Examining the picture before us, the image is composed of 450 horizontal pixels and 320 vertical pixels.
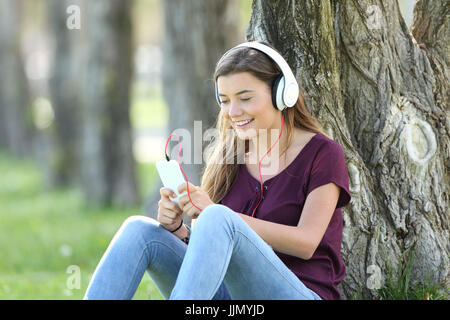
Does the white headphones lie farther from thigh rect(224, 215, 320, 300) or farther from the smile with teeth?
thigh rect(224, 215, 320, 300)

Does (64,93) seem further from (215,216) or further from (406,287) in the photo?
(215,216)

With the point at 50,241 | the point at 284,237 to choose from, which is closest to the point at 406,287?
the point at 284,237

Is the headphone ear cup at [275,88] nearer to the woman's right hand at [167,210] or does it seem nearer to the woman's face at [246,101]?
the woman's face at [246,101]

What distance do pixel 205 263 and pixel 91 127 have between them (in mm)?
7585

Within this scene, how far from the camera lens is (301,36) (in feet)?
12.3

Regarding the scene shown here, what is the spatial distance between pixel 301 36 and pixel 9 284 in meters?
3.35

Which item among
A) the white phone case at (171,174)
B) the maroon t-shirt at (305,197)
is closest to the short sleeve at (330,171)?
the maroon t-shirt at (305,197)

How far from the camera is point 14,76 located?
18516 millimetres

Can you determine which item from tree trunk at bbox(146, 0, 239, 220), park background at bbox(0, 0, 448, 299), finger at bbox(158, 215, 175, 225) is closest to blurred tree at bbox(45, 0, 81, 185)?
park background at bbox(0, 0, 448, 299)

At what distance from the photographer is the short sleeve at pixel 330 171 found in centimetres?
320

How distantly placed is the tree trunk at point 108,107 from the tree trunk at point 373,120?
630 centimetres
